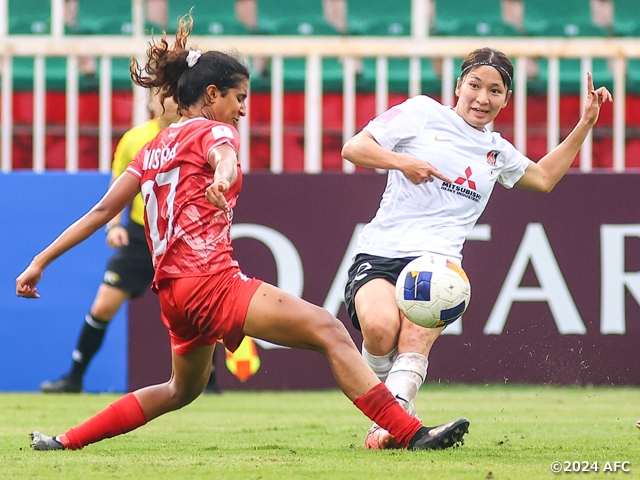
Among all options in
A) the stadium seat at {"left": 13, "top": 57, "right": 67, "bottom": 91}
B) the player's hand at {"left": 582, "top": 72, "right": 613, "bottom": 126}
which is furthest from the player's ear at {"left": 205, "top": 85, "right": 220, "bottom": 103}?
the stadium seat at {"left": 13, "top": 57, "right": 67, "bottom": 91}

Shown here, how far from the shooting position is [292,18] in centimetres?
1144

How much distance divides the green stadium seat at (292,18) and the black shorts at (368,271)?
631 cm

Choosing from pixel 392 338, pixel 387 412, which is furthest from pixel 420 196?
pixel 387 412

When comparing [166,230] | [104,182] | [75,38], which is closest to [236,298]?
[166,230]

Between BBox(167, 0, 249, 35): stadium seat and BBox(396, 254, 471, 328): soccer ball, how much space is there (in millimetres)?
6819

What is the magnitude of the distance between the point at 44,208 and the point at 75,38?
172 centimetres

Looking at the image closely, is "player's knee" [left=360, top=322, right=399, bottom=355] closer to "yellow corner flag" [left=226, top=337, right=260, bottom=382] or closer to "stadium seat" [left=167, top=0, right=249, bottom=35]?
"yellow corner flag" [left=226, top=337, right=260, bottom=382]

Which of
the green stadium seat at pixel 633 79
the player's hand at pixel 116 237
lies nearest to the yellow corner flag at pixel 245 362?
the player's hand at pixel 116 237

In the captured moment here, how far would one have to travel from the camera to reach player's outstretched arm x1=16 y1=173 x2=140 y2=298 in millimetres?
4395

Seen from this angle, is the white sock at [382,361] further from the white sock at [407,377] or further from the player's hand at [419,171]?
the player's hand at [419,171]

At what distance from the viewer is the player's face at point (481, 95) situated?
5188 millimetres

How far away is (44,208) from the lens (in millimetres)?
8531

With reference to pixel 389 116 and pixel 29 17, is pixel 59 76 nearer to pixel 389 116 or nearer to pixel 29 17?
pixel 29 17

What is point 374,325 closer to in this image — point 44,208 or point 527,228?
point 527,228
